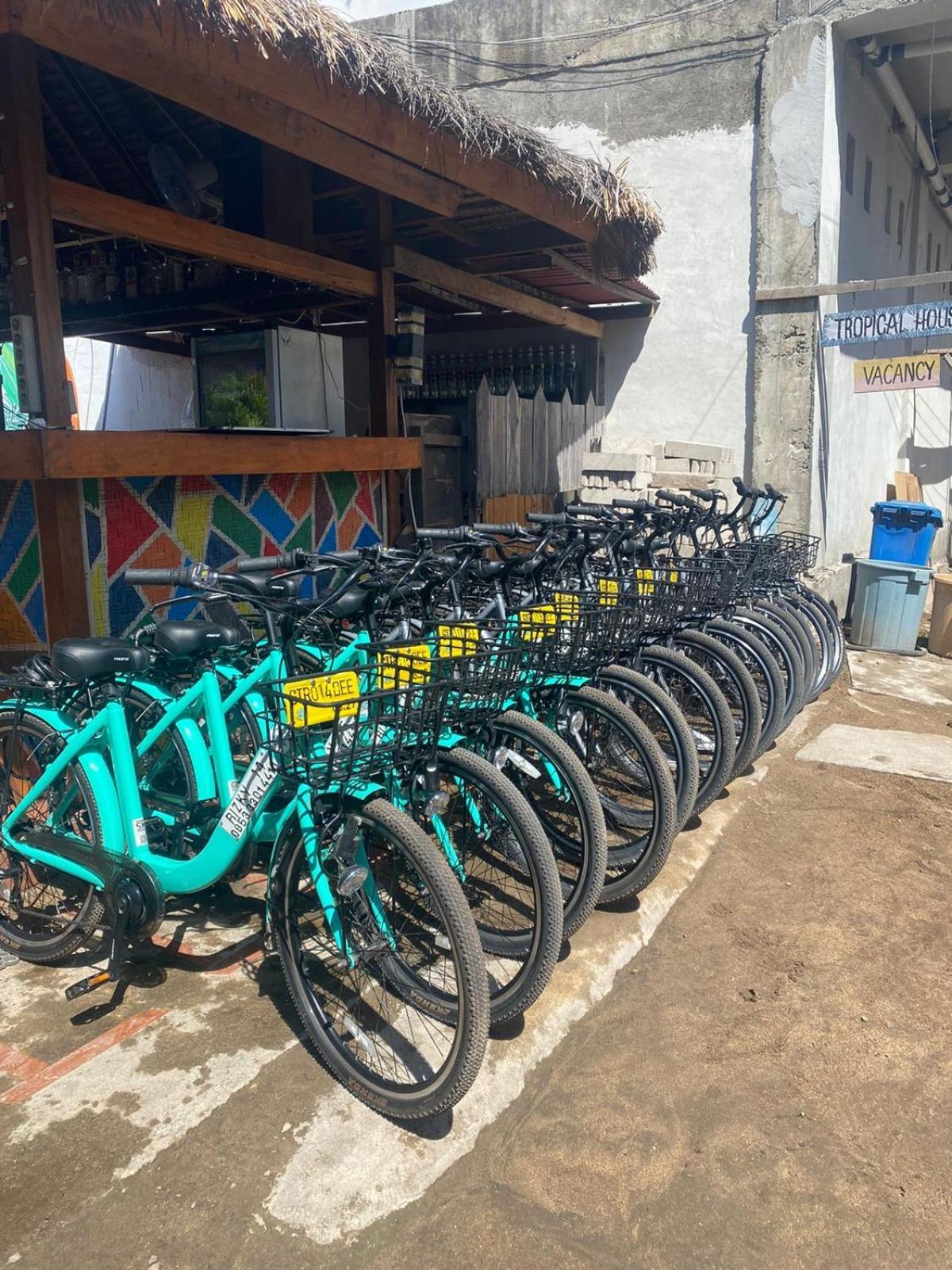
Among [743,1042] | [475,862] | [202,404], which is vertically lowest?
[743,1042]

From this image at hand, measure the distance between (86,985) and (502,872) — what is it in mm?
1477

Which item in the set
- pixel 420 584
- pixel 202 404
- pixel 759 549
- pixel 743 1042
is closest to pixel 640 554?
pixel 759 549

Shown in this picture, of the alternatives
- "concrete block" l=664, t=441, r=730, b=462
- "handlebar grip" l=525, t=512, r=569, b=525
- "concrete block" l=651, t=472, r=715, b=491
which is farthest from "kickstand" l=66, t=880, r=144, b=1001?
"concrete block" l=664, t=441, r=730, b=462

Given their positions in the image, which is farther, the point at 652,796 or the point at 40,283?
the point at 40,283

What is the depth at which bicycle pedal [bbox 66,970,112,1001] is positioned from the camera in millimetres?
2734

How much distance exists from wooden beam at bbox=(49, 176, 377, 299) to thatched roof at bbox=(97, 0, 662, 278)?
37.6 inches

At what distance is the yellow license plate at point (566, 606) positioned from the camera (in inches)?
126

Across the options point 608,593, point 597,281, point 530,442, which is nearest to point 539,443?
point 530,442

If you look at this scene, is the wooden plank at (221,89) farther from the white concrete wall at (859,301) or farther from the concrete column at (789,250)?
the white concrete wall at (859,301)

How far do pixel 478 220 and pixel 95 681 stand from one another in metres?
4.92

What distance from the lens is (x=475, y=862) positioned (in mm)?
3473

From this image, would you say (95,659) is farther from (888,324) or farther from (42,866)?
(888,324)

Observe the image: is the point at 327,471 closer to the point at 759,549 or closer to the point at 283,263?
the point at 283,263

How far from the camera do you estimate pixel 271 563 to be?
2.93 m
